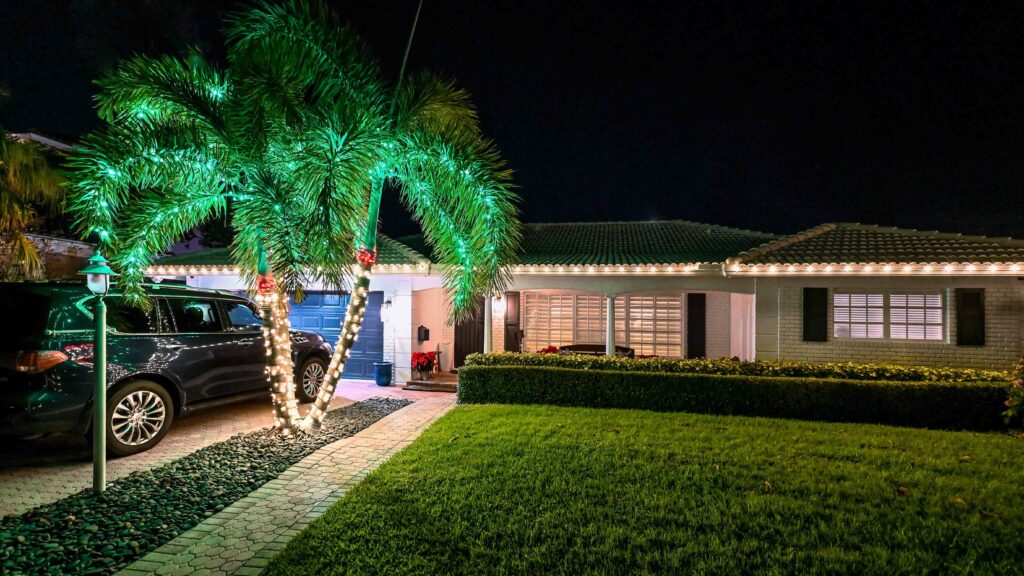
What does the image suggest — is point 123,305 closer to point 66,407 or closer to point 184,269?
point 66,407

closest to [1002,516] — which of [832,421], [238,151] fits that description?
[832,421]

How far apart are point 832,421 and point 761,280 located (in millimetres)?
3154

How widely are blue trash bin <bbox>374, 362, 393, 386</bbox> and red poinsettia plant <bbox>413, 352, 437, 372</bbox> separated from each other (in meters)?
0.61

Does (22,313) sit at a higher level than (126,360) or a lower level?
higher

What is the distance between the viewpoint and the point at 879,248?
9188 mm

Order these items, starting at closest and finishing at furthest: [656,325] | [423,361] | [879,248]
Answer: [879,248], [423,361], [656,325]

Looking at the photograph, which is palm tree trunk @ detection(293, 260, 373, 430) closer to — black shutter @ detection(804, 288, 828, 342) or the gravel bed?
the gravel bed

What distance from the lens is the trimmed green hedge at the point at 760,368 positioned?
762 centimetres

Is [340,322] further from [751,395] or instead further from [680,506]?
[680,506]

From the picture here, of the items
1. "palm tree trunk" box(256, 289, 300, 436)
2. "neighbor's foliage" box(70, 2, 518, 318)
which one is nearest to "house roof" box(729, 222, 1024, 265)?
"neighbor's foliage" box(70, 2, 518, 318)

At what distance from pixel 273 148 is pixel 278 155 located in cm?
11

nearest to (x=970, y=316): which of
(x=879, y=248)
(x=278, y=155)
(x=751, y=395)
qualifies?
(x=879, y=248)

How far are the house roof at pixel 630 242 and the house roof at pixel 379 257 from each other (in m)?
1.58

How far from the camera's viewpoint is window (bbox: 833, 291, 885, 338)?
30.9 feet
